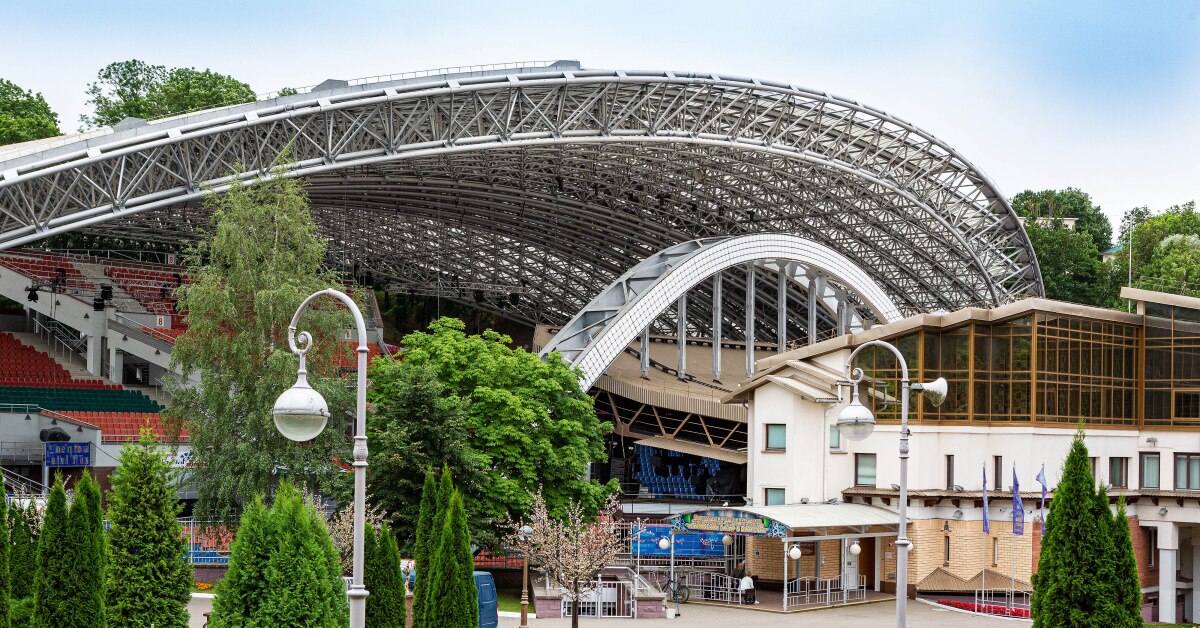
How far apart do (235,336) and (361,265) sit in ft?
158

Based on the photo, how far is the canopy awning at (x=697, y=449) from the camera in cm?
6216

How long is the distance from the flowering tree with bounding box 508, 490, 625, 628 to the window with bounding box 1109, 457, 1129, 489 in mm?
19358

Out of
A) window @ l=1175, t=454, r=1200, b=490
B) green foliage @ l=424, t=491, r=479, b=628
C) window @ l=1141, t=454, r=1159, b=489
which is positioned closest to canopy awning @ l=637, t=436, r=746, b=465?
window @ l=1141, t=454, r=1159, b=489

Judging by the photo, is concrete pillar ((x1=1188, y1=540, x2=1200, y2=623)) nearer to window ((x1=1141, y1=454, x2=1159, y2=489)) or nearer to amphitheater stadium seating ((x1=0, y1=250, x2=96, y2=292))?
window ((x1=1141, y1=454, x2=1159, y2=489))

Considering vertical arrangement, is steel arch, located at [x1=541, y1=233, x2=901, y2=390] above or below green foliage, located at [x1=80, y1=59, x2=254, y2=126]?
below

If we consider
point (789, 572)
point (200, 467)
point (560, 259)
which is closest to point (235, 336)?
point (200, 467)

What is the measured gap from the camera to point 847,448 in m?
47.7

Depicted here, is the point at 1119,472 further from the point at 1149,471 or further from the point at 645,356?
the point at 645,356

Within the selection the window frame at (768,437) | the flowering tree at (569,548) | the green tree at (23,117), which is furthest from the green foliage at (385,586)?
the green tree at (23,117)

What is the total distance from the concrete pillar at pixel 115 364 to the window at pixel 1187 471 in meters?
42.3

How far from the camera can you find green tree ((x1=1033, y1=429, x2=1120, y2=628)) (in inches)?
856

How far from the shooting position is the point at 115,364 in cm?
6072

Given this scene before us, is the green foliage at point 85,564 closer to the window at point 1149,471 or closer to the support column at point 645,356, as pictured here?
the window at point 1149,471

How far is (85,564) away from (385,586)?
19.1 ft
